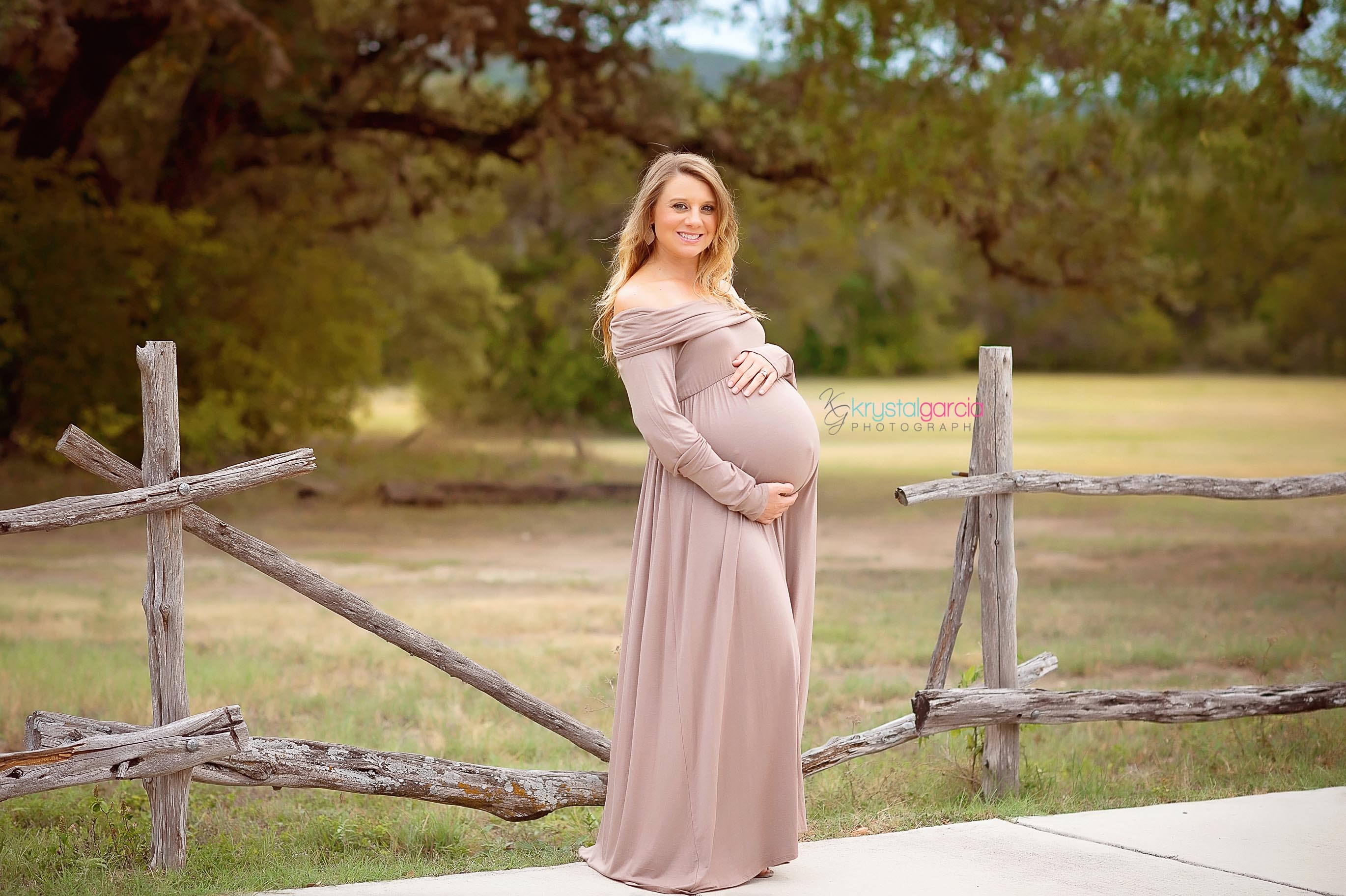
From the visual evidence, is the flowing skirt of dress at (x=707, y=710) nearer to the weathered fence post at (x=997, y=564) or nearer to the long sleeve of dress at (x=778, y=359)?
the long sleeve of dress at (x=778, y=359)

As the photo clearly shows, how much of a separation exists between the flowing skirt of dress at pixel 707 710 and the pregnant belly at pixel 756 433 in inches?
0.5

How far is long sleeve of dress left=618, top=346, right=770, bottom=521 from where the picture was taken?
4.26 metres

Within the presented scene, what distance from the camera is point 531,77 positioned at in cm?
1934

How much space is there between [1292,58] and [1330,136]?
2.61ft

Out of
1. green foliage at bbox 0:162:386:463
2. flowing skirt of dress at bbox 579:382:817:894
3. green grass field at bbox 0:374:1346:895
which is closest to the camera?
flowing skirt of dress at bbox 579:382:817:894

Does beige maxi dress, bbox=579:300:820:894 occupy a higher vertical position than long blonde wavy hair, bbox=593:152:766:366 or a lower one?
lower

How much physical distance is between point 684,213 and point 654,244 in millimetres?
205

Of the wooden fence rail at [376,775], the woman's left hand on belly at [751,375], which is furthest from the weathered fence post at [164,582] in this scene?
the woman's left hand on belly at [751,375]

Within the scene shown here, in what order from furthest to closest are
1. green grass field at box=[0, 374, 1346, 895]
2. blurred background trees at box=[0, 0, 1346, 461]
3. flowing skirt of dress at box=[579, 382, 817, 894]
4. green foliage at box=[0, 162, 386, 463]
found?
green foliage at box=[0, 162, 386, 463], blurred background trees at box=[0, 0, 1346, 461], green grass field at box=[0, 374, 1346, 895], flowing skirt of dress at box=[579, 382, 817, 894]

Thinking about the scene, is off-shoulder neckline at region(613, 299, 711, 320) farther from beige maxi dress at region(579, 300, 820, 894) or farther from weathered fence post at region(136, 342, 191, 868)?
weathered fence post at region(136, 342, 191, 868)

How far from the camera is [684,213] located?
4438mm

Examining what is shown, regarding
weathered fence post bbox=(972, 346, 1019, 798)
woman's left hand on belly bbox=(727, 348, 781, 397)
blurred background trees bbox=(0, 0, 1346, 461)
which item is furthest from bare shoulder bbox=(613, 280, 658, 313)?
blurred background trees bbox=(0, 0, 1346, 461)

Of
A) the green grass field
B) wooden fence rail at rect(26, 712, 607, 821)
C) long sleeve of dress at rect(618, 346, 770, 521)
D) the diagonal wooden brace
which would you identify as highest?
long sleeve of dress at rect(618, 346, 770, 521)

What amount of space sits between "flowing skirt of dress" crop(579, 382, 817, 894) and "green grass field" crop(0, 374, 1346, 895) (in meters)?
0.67
